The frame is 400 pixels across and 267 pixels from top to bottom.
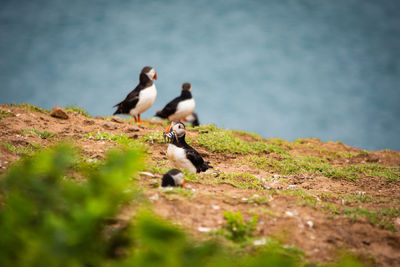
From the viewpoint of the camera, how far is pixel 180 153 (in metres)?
6.44

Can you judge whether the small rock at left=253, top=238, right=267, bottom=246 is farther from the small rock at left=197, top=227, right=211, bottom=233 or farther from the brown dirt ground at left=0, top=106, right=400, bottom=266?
the small rock at left=197, top=227, right=211, bottom=233

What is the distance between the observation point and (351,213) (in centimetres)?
504

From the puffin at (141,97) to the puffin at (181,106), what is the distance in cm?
83

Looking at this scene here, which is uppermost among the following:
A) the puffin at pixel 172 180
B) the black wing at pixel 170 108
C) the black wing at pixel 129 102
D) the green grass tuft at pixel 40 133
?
the black wing at pixel 170 108

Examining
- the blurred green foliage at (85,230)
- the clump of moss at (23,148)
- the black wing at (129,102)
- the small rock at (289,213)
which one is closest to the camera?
the blurred green foliage at (85,230)

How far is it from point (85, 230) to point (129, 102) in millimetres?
9881

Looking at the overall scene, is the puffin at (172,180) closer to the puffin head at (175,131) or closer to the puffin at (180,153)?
the puffin at (180,153)

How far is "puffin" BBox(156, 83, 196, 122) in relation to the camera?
12.4 m

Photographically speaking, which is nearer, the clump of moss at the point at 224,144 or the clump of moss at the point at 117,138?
the clump of moss at the point at 117,138

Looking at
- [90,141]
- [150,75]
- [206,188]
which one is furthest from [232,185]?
Result: [150,75]

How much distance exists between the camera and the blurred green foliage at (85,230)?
1939 mm

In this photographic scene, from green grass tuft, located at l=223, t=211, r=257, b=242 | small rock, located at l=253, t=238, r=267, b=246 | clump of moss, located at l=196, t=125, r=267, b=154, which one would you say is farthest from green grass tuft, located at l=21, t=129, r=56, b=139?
small rock, located at l=253, t=238, r=267, b=246

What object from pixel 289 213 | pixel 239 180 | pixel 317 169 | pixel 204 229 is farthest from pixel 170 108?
pixel 204 229

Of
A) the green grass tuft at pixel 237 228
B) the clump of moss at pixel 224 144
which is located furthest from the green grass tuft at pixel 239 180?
the clump of moss at pixel 224 144
